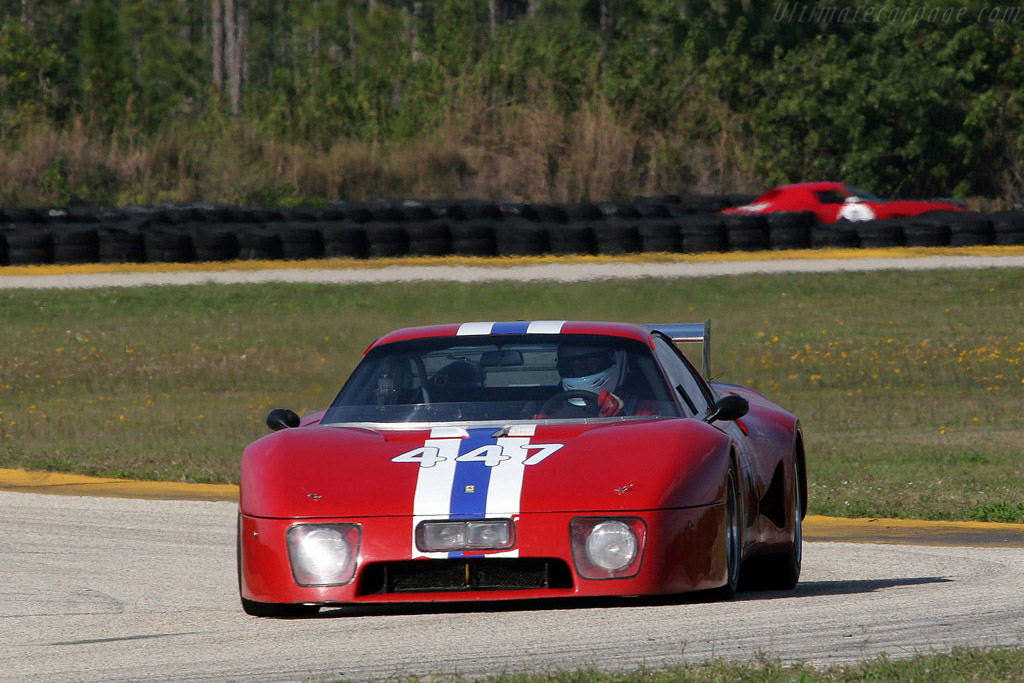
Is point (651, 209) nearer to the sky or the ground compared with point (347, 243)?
nearer to the ground

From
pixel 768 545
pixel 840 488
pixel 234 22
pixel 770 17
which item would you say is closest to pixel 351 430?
pixel 768 545

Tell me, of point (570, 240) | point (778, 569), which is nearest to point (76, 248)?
point (570, 240)

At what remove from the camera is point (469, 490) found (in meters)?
5.92

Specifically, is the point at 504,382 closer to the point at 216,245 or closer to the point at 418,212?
the point at 216,245

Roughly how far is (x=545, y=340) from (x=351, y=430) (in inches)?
39.7

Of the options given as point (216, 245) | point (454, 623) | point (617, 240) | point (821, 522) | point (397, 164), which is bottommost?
point (397, 164)

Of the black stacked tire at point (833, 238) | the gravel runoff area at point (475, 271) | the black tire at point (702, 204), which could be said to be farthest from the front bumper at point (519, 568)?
the black tire at point (702, 204)

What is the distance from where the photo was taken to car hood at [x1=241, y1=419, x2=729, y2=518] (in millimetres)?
5879

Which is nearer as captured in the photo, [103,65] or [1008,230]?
[1008,230]

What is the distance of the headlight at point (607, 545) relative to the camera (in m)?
5.80

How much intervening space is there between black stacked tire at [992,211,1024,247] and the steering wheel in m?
19.9

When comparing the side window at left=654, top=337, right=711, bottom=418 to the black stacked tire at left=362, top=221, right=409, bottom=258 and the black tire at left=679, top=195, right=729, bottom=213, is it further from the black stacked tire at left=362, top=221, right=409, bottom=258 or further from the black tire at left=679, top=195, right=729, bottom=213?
the black tire at left=679, top=195, right=729, bottom=213

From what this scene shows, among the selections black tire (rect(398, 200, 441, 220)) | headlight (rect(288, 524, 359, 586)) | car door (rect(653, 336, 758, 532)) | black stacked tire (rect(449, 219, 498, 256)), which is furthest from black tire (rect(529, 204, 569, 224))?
headlight (rect(288, 524, 359, 586))

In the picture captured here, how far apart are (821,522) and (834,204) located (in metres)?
21.7
